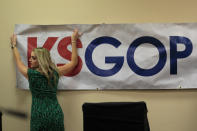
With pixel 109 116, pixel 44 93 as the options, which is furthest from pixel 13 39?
pixel 109 116

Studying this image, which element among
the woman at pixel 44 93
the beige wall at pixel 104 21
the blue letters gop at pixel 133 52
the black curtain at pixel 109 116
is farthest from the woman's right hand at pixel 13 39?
the black curtain at pixel 109 116

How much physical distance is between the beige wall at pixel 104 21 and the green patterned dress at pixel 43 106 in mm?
308

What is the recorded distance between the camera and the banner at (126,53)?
209 centimetres

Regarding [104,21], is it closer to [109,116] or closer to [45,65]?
[45,65]

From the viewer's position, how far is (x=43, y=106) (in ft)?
6.19

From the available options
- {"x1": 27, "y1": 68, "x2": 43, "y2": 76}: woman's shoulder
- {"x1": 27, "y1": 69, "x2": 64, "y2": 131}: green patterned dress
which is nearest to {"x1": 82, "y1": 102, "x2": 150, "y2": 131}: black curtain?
{"x1": 27, "y1": 69, "x2": 64, "y2": 131}: green patterned dress

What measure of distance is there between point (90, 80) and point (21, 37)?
741 millimetres

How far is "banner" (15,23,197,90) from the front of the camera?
209cm

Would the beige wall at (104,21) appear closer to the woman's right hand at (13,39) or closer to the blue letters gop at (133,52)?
the woman's right hand at (13,39)

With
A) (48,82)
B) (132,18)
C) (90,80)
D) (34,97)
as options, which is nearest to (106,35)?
(132,18)

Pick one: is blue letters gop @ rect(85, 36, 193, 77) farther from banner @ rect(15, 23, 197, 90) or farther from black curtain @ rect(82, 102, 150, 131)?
black curtain @ rect(82, 102, 150, 131)

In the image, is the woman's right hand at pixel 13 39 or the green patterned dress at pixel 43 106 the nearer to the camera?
the green patterned dress at pixel 43 106

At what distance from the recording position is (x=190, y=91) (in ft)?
7.00

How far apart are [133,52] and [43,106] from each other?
0.89 meters
